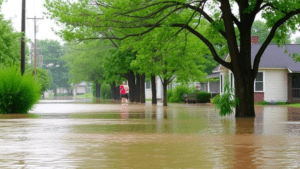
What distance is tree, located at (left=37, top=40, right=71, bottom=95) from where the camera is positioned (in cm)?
18050

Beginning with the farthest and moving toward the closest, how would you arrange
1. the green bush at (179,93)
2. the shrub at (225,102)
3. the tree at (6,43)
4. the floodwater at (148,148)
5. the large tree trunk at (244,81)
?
the green bush at (179,93)
the tree at (6,43)
the large tree trunk at (244,81)
the shrub at (225,102)
the floodwater at (148,148)

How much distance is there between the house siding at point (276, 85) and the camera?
53.5m

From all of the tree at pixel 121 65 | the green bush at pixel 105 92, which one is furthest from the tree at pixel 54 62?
the tree at pixel 121 65

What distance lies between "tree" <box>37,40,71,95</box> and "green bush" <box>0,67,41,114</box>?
152m

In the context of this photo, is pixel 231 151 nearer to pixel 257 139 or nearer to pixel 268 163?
pixel 268 163

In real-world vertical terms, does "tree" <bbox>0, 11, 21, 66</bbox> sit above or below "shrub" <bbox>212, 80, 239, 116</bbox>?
above

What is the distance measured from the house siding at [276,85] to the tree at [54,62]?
131280 mm

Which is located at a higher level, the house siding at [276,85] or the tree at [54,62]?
the tree at [54,62]

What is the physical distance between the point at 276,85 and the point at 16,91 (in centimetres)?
3148

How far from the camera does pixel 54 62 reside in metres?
182

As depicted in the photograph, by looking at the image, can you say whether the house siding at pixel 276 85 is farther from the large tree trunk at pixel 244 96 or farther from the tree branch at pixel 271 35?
the large tree trunk at pixel 244 96

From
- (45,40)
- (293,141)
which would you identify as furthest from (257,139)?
(45,40)

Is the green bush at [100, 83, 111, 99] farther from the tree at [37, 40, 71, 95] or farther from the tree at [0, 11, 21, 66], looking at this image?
the tree at [37, 40, 71, 95]

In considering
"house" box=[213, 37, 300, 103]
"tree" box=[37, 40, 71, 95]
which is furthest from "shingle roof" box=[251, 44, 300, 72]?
"tree" box=[37, 40, 71, 95]
